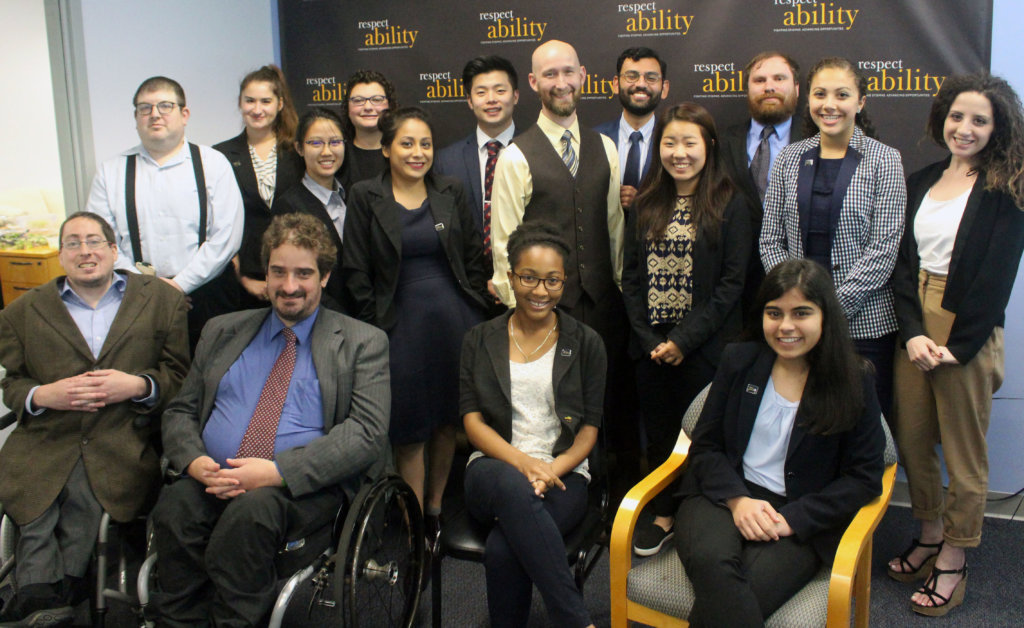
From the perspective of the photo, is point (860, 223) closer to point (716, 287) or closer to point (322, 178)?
point (716, 287)

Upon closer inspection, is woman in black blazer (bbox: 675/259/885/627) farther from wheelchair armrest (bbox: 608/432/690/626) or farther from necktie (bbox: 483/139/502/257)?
necktie (bbox: 483/139/502/257)

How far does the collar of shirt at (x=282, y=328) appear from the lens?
2.46m

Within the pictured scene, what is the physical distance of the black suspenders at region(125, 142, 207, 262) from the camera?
304 centimetres

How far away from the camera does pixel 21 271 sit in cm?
327

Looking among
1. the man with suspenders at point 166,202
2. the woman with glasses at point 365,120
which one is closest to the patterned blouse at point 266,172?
the man with suspenders at point 166,202

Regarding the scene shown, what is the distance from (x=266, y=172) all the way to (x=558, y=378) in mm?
1649

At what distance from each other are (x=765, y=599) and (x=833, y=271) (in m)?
1.23

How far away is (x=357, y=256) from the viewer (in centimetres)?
289

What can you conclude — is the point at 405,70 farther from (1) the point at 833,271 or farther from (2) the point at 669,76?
(1) the point at 833,271

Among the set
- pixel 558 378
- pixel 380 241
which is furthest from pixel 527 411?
pixel 380 241

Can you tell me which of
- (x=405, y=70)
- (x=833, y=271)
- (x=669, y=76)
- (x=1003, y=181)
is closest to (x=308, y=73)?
(x=405, y=70)

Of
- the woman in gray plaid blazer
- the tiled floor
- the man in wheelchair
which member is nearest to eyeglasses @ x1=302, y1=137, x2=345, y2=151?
the man in wheelchair

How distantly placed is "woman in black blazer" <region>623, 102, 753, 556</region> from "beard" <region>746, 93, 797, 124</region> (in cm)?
51

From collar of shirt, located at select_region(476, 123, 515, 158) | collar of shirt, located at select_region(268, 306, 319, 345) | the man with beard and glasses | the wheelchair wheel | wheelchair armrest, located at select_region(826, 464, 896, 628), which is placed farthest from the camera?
collar of shirt, located at select_region(476, 123, 515, 158)
